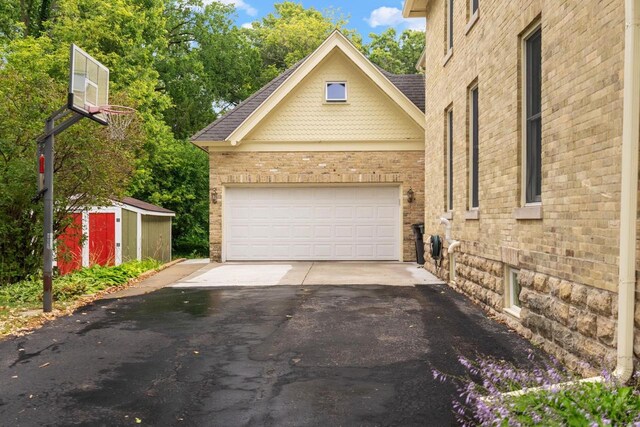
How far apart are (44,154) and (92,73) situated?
1519 millimetres

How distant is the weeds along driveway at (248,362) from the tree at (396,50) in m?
30.8

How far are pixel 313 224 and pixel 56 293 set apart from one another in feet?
27.6

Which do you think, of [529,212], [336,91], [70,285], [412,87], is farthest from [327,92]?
[529,212]

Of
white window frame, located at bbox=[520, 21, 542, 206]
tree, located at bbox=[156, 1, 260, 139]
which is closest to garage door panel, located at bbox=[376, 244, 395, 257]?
white window frame, located at bbox=[520, 21, 542, 206]

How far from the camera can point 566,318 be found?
17.5 ft

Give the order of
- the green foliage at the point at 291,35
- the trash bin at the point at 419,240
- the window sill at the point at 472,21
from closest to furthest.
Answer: the window sill at the point at 472,21 → the trash bin at the point at 419,240 → the green foliage at the point at 291,35

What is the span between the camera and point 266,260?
16781 mm

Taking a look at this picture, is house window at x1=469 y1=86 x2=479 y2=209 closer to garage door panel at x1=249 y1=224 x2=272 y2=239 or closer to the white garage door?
the white garage door

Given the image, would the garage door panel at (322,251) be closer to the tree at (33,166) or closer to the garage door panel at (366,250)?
the garage door panel at (366,250)

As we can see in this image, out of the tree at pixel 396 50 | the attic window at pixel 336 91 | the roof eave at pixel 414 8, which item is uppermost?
the tree at pixel 396 50

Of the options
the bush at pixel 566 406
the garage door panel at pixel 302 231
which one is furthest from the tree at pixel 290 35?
the bush at pixel 566 406

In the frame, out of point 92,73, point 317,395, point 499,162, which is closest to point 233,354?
point 317,395

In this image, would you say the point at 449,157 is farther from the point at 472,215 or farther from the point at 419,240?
the point at 419,240

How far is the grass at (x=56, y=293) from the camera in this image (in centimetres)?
775
